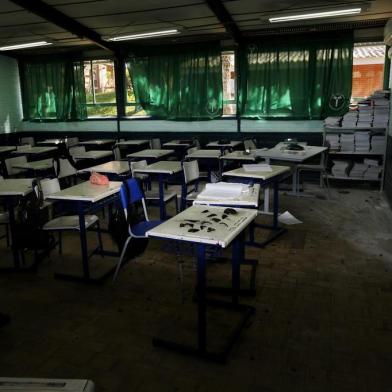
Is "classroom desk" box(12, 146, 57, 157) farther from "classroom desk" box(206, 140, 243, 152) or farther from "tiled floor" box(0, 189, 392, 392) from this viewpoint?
"tiled floor" box(0, 189, 392, 392)

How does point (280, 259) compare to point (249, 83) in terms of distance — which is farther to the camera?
point (249, 83)

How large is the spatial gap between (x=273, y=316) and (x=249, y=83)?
19.7ft

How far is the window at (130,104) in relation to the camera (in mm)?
9070

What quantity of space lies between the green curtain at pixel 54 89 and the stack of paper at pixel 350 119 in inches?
222

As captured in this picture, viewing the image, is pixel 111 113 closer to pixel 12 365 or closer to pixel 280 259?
pixel 280 259

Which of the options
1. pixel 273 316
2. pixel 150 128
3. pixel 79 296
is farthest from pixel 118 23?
pixel 273 316

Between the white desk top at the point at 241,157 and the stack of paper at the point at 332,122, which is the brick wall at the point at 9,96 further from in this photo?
→ the stack of paper at the point at 332,122

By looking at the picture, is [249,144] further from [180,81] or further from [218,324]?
[218,324]

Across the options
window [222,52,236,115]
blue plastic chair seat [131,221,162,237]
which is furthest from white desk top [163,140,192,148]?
blue plastic chair seat [131,221,162,237]

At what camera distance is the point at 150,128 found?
9.07 metres

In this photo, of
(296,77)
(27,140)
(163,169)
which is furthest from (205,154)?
(27,140)

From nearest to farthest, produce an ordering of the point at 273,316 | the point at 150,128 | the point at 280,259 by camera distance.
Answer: the point at 273,316
the point at 280,259
the point at 150,128

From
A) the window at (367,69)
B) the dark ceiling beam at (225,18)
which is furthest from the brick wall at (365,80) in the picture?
the dark ceiling beam at (225,18)

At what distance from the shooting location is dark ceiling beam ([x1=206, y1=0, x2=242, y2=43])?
6262 millimetres
